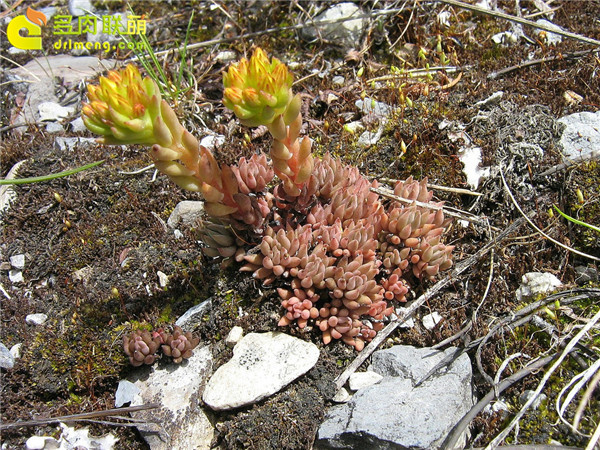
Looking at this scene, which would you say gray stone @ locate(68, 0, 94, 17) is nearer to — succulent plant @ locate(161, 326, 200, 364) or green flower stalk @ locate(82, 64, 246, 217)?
green flower stalk @ locate(82, 64, 246, 217)

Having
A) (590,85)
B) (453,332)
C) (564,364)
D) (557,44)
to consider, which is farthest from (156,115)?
(557,44)

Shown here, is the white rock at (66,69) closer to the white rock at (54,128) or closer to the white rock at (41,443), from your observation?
the white rock at (54,128)

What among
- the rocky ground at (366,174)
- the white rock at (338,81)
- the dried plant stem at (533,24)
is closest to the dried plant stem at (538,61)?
the rocky ground at (366,174)

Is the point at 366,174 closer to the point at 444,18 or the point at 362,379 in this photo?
the point at 362,379

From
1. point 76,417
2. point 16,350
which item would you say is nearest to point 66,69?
point 16,350

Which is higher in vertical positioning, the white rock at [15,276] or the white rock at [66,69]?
the white rock at [66,69]

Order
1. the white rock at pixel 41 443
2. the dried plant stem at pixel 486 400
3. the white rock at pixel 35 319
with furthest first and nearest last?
the white rock at pixel 35 319 → the white rock at pixel 41 443 → the dried plant stem at pixel 486 400
